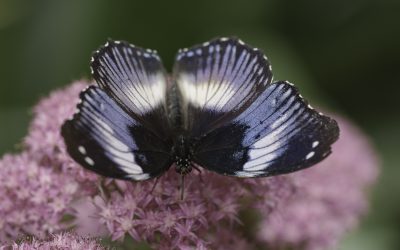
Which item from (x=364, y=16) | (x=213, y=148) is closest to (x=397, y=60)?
(x=364, y=16)

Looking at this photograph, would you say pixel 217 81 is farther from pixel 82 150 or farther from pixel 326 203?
pixel 326 203

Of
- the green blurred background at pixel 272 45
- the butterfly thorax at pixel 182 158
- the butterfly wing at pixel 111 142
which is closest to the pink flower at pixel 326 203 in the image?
the green blurred background at pixel 272 45

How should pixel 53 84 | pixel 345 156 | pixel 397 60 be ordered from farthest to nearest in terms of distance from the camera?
1. pixel 397 60
2. pixel 53 84
3. pixel 345 156

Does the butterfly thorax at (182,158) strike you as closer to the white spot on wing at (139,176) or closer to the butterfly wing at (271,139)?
the butterfly wing at (271,139)

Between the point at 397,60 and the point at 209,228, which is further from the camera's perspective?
the point at 397,60

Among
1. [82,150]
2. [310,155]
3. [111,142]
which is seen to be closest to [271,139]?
[310,155]

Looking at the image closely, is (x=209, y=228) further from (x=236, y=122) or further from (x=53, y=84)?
(x=53, y=84)

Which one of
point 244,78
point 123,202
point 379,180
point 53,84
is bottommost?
point 379,180
